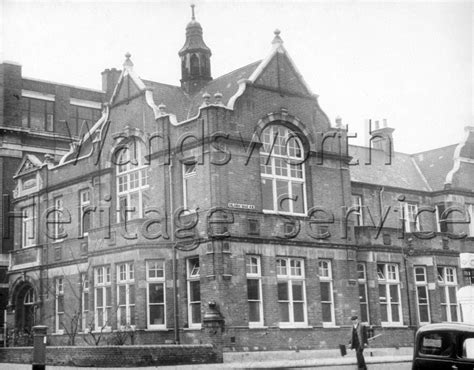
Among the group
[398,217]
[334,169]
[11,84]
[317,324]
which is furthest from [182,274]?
[11,84]

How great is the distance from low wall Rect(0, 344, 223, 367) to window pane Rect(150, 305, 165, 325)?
3774mm

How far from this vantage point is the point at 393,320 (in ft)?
116

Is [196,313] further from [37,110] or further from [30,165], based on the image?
[37,110]

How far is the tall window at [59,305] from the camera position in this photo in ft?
118

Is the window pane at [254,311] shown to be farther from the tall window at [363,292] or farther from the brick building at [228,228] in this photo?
the tall window at [363,292]

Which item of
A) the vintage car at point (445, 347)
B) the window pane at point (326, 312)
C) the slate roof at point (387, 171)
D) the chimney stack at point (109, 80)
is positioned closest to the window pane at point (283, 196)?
the window pane at point (326, 312)

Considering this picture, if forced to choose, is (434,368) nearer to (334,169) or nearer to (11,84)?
(334,169)

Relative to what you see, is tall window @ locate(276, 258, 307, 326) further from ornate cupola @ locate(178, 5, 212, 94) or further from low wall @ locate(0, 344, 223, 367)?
ornate cupola @ locate(178, 5, 212, 94)

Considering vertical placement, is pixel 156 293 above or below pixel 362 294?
above

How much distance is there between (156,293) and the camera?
96.5 feet

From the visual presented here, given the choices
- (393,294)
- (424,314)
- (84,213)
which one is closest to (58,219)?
(84,213)

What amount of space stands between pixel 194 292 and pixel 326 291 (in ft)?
19.3

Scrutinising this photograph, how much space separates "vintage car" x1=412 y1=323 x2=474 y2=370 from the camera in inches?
548

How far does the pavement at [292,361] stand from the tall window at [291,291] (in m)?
1.41
